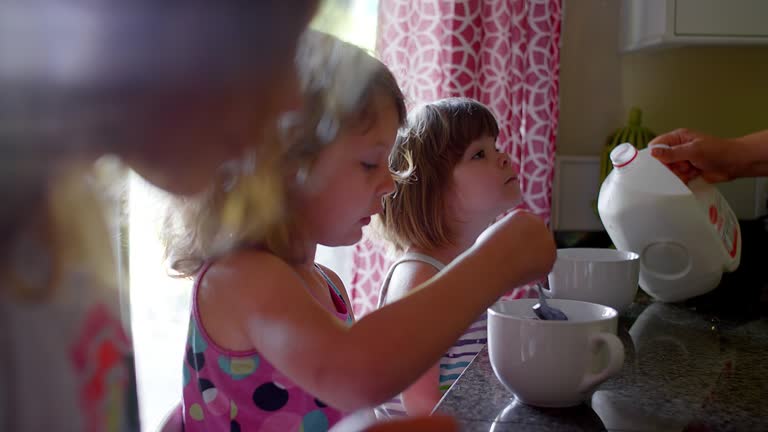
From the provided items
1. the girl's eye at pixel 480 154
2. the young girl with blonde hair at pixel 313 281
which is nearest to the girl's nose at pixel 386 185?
the young girl with blonde hair at pixel 313 281

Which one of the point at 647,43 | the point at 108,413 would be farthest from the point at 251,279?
the point at 647,43

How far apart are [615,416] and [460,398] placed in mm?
130

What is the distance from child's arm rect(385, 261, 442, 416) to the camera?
108 cm

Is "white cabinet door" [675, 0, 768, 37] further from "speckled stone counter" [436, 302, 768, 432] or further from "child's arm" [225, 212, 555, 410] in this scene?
"child's arm" [225, 212, 555, 410]

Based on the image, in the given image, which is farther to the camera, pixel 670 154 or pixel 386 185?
pixel 670 154

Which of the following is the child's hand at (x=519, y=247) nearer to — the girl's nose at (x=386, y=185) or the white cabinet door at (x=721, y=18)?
the girl's nose at (x=386, y=185)

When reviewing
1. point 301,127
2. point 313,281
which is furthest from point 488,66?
point 301,127

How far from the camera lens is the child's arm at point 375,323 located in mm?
541

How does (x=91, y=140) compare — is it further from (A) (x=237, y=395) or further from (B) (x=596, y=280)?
(B) (x=596, y=280)

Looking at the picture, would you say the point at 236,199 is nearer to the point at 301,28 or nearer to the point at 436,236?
the point at 301,28

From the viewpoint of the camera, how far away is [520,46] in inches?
69.9

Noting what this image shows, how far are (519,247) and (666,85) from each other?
1512 mm

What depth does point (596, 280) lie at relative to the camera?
922 mm

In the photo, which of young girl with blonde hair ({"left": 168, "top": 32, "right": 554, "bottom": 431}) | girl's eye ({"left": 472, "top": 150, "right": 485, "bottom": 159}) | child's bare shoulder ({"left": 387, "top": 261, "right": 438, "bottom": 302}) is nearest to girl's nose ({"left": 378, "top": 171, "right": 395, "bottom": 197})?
young girl with blonde hair ({"left": 168, "top": 32, "right": 554, "bottom": 431})
